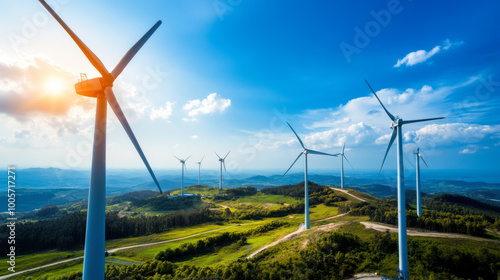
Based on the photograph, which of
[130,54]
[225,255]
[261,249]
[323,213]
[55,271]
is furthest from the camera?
[323,213]

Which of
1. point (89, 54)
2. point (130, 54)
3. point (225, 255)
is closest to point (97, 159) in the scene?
point (89, 54)

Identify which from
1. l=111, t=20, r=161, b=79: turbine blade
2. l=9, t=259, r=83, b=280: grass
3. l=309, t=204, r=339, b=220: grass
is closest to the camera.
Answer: l=111, t=20, r=161, b=79: turbine blade

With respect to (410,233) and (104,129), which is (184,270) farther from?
(410,233)

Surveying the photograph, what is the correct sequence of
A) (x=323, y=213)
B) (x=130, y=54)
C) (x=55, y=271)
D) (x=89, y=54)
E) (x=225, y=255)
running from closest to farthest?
(x=89, y=54), (x=130, y=54), (x=55, y=271), (x=225, y=255), (x=323, y=213)

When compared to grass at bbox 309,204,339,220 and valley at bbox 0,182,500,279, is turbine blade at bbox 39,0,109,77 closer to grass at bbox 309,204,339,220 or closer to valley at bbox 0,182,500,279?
valley at bbox 0,182,500,279

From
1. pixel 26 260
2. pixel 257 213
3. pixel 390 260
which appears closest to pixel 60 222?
→ pixel 26 260

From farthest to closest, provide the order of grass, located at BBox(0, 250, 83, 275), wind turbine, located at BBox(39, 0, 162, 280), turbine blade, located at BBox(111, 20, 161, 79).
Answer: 1. grass, located at BBox(0, 250, 83, 275)
2. turbine blade, located at BBox(111, 20, 161, 79)
3. wind turbine, located at BBox(39, 0, 162, 280)

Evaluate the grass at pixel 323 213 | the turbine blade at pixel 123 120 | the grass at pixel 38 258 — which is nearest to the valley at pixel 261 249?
the grass at pixel 38 258

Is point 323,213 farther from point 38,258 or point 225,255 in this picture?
point 38,258

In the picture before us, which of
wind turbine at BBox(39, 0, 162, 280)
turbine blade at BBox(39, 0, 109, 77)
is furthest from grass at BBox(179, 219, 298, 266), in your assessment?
turbine blade at BBox(39, 0, 109, 77)
